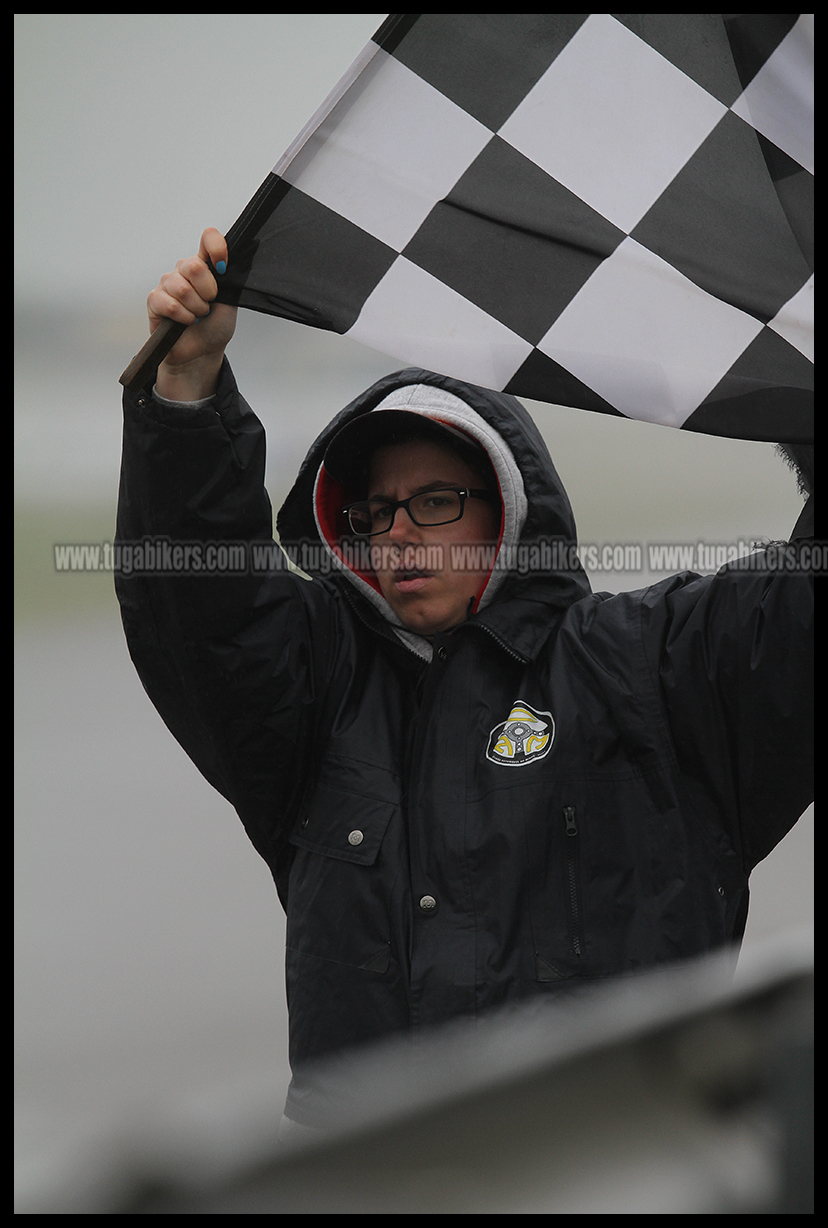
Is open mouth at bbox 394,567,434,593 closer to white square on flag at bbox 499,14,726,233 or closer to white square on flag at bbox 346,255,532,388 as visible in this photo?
white square on flag at bbox 346,255,532,388

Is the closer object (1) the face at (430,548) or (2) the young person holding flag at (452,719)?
(2) the young person holding flag at (452,719)

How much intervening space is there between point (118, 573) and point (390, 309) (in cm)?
43

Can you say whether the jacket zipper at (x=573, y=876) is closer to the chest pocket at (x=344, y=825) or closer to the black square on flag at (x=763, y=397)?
the chest pocket at (x=344, y=825)

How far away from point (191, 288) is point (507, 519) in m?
0.45

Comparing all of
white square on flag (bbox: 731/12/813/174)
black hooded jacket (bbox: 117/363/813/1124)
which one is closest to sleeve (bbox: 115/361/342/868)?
black hooded jacket (bbox: 117/363/813/1124)

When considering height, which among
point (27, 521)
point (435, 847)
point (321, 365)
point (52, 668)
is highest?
point (321, 365)

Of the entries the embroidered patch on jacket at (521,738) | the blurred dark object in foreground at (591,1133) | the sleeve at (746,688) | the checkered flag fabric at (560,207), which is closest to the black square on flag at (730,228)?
the checkered flag fabric at (560,207)

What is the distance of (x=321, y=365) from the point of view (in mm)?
1898

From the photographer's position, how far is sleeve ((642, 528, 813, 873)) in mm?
1051

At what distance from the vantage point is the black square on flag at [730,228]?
1.05 m

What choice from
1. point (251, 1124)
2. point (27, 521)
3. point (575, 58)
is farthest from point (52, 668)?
point (251, 1124)

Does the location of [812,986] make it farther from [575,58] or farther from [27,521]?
[27,521]

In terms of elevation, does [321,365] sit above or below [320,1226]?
above

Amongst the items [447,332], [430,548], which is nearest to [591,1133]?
[447,332]
